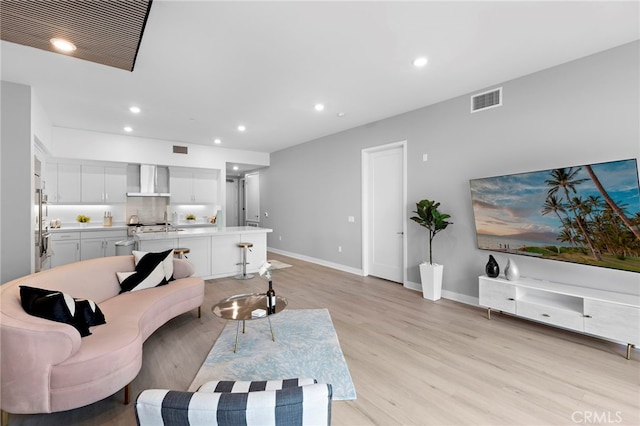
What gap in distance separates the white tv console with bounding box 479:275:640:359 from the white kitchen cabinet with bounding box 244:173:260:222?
A: 7.01 m

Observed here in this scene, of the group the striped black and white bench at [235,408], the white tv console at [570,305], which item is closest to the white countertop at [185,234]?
the white tv console at [570,305]

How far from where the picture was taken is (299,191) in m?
7.38

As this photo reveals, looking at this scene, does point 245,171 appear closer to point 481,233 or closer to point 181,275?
point 181,275

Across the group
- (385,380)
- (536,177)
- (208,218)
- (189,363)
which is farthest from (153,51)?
(208,218)

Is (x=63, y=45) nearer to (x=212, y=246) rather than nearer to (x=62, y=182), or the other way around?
(x=212, y=246)

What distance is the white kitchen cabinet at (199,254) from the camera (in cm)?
522

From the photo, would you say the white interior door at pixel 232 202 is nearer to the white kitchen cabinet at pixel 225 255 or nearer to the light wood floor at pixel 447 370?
the white kitchen cabinet at pixel 225 255

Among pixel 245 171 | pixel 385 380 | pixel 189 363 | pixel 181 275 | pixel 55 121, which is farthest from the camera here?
pixel 245 171

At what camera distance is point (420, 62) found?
317 centimetres

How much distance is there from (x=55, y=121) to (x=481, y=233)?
731 cm

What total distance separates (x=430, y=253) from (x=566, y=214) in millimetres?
1635

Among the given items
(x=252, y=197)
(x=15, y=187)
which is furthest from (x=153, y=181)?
(x=15, y=187)

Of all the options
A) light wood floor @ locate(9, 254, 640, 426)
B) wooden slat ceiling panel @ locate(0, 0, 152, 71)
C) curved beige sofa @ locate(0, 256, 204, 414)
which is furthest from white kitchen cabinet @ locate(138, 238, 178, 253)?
wooden slat ceiling panel @ locate(0, 0, 152, 71)

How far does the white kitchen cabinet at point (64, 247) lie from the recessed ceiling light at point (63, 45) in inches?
176
